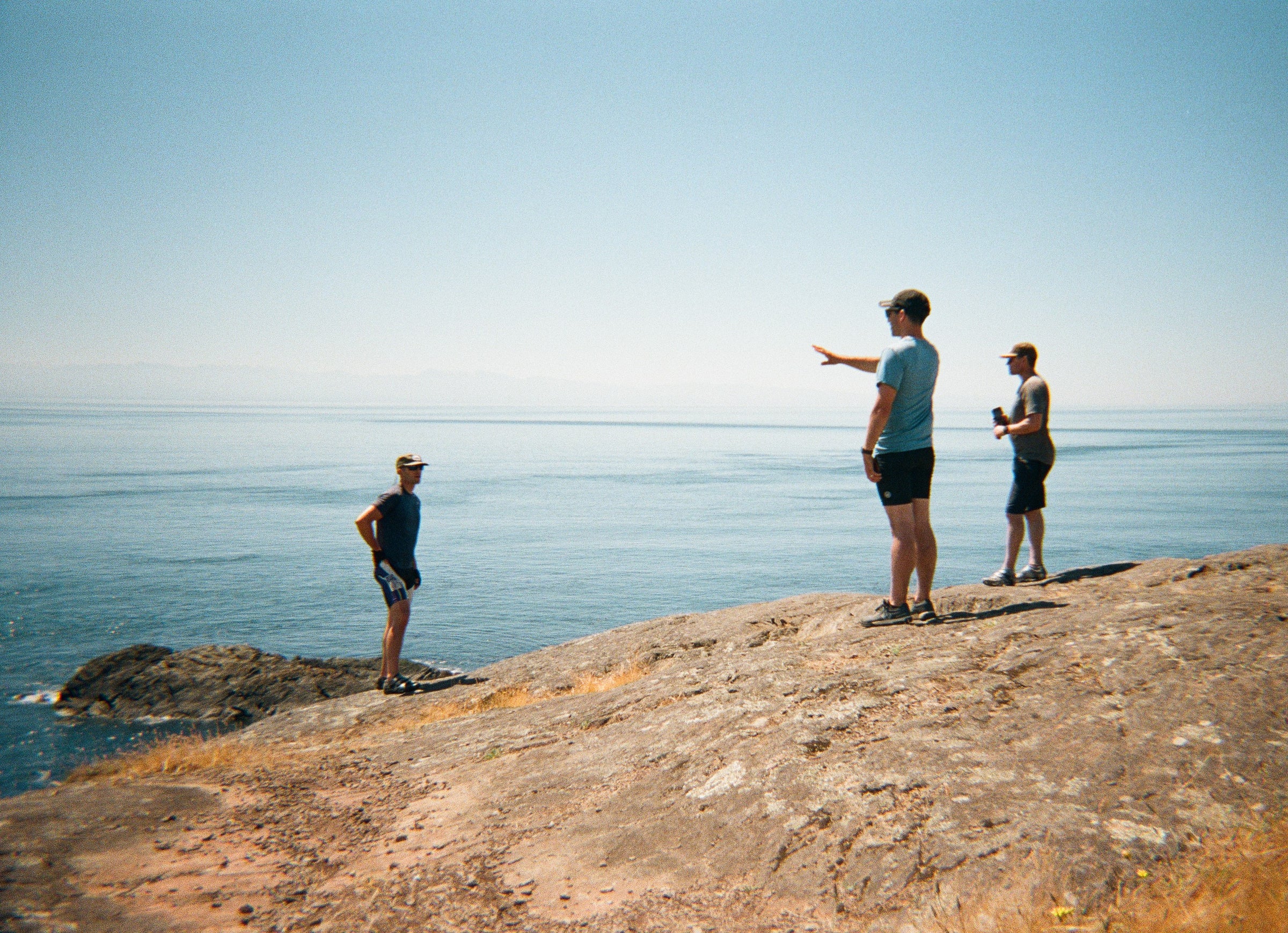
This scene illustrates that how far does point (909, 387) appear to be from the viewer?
6543 millimetres

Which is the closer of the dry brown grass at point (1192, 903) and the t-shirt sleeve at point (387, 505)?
the dry brown grass at point (1192, 903)

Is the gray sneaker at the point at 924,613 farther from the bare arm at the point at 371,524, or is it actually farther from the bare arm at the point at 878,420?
the bare arm at the point at 371,524

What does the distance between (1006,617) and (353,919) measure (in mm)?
5484

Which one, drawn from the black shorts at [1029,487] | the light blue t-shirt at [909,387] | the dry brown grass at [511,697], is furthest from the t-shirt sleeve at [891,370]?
the dry brown grass at [511,697]

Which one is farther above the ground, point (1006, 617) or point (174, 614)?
point (1006, 617)

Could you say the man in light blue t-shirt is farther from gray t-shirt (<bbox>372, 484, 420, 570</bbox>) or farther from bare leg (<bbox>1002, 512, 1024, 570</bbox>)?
gray t-shirt (<bbox>372, 484, 420, 570</bbox>)

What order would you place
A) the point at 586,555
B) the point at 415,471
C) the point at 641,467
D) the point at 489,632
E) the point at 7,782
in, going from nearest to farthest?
1. the point at 415,471
2. the point at 7,782
3. the point at 489,632
4. the point at 586,555
5. the point at 641,467

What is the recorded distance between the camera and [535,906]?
397cm

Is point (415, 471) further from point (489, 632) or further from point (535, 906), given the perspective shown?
A: point (489, 632)

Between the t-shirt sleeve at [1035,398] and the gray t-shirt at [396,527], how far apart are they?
6.78 metres

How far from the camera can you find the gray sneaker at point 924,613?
23.2ft

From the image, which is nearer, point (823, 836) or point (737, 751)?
point (823, 836)

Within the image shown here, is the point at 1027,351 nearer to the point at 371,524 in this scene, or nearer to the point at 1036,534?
the point at 1036,534

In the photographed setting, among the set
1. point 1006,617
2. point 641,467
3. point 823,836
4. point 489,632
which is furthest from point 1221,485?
point 823,836
